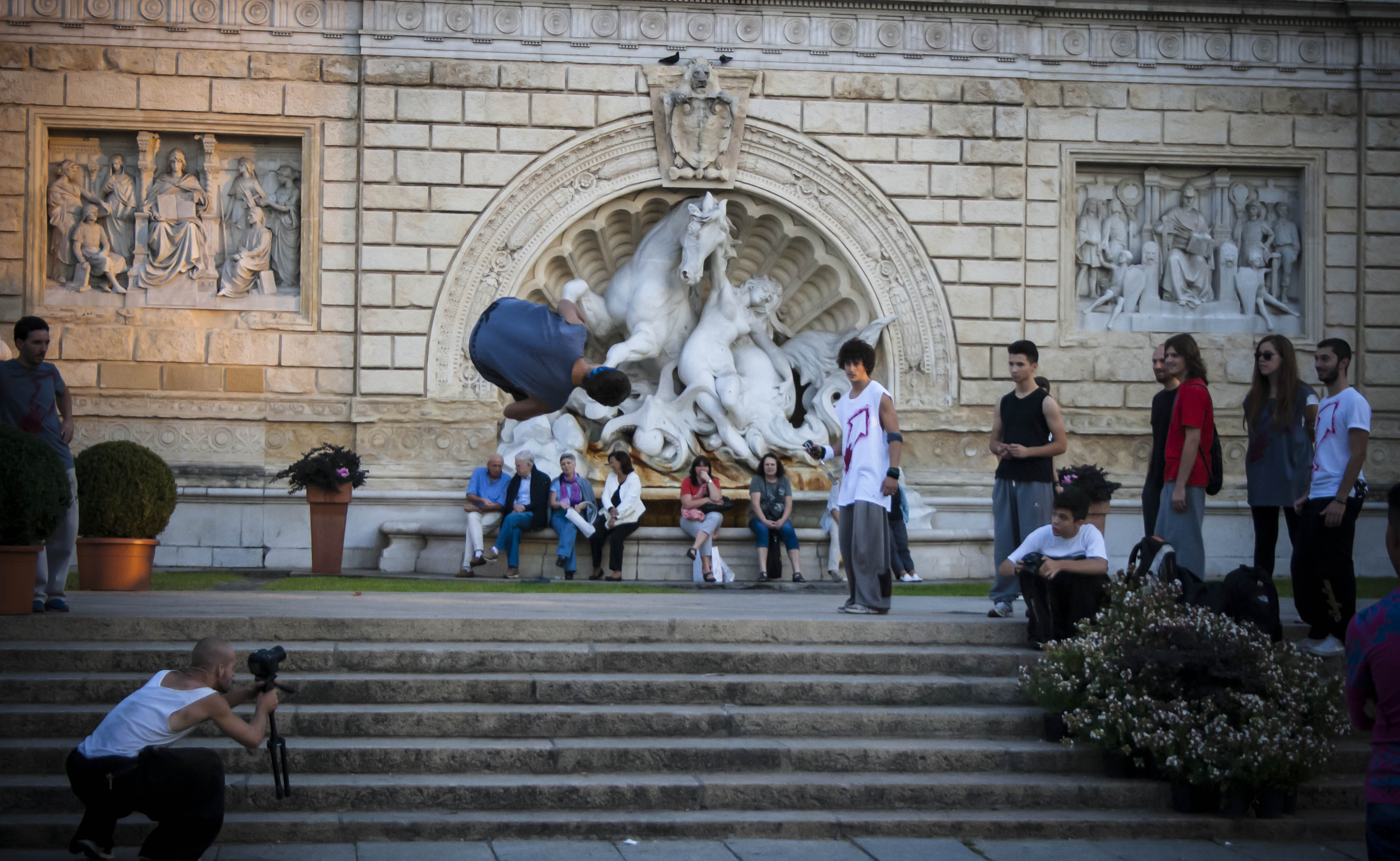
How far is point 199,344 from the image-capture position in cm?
1568

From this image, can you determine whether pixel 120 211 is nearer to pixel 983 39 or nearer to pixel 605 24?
pixel 605 24

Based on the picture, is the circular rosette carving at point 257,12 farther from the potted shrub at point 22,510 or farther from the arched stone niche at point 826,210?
the potted shrub at point 22,510

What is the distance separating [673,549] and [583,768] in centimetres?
789

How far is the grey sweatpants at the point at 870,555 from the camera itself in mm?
8906

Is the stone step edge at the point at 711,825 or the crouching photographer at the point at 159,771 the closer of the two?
the crouching photographer at the point at 159,771

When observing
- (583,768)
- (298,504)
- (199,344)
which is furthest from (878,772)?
(199,344)

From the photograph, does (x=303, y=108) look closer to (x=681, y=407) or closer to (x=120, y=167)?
(x=120, y=167)

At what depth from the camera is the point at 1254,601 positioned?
7.44 m

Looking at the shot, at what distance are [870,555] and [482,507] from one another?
639 centimetres

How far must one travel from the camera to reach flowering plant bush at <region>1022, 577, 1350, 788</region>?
641cm

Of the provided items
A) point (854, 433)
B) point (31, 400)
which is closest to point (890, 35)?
point (854, 433)

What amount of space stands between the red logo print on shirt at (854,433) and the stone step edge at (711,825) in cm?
308

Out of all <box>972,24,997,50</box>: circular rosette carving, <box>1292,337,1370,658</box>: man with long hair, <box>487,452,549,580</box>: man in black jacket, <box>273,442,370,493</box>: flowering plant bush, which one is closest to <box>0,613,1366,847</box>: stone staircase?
<box>1292,337,1370,658</box>: man with long hair

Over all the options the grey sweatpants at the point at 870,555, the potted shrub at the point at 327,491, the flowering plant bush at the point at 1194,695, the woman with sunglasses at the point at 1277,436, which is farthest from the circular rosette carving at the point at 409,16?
the flowering plant bush at the point at 1194,695
